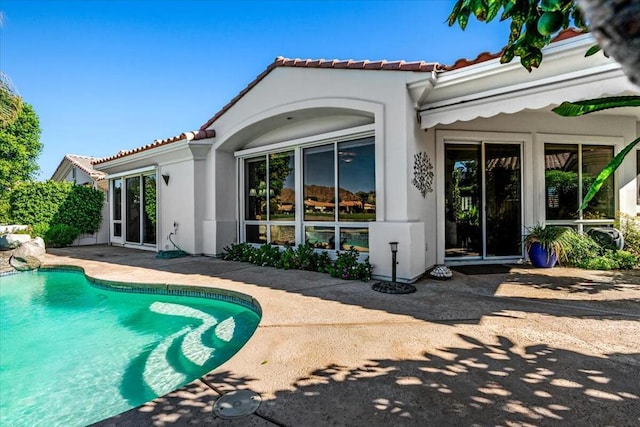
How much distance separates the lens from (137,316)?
662 centimetres

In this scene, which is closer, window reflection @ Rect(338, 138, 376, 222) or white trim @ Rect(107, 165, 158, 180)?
window reflection @ Rect(338, 138, 376, 222)

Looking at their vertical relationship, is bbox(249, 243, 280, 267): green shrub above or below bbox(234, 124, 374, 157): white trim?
below

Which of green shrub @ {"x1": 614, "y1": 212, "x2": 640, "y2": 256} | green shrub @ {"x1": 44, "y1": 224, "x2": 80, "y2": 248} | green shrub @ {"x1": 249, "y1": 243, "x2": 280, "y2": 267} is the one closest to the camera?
green shrub @ {"x1": 614, "y1": 212, "x2": 640, "y2": 256}

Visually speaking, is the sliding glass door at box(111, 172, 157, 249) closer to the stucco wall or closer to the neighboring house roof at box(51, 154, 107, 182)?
the stucco wall

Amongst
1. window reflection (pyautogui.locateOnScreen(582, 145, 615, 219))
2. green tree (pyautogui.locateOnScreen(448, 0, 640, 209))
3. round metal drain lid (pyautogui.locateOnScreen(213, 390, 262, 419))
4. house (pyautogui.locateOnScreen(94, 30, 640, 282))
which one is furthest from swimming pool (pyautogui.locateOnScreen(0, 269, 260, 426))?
window reflection (pyautogui.locateOnScreen(582, 145, 615, 219))

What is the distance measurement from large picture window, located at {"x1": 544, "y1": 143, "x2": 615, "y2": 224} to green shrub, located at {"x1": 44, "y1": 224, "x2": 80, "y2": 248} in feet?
63.5

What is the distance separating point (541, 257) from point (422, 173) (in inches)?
150

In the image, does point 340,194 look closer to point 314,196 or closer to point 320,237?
point 314,196

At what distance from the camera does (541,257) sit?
8.40 meters

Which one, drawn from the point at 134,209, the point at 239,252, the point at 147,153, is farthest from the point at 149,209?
the point at 239,252

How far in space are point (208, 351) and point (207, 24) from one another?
13.8m

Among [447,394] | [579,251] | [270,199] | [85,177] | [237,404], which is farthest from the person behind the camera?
[85,177]

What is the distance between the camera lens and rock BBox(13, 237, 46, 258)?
11.2 meters

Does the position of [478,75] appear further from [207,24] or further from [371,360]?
[207,24]
